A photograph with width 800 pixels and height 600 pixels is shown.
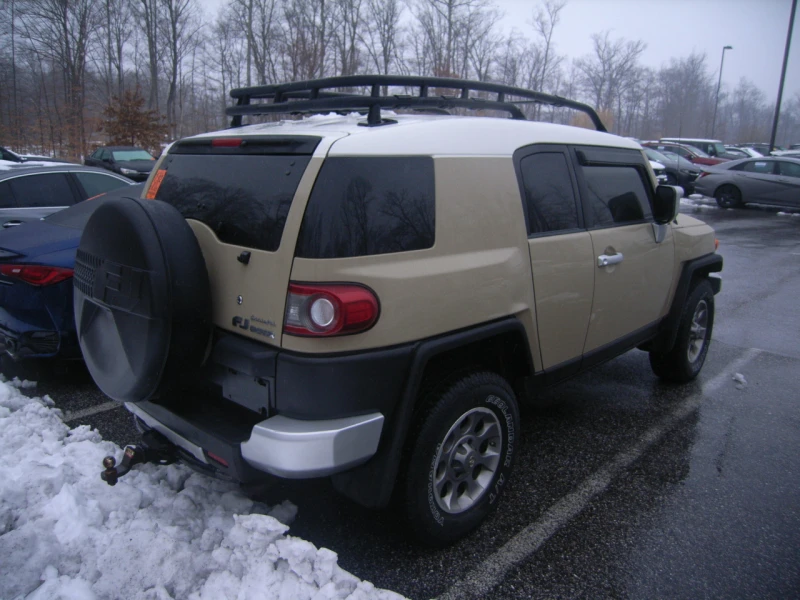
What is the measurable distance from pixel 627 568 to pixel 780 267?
31.4 ft

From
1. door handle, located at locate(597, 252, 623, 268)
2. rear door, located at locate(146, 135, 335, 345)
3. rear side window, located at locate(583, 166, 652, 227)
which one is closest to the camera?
rear door, located at locate(146, 135, 335, 345)

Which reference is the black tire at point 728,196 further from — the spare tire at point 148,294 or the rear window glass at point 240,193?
the spare tire at point 148,294

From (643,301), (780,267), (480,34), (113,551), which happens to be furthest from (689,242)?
(480,34)

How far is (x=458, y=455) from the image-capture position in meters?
2.87

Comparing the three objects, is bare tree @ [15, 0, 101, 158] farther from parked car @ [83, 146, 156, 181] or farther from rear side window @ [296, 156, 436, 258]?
rear side window @ [296, 156, 436, 258]

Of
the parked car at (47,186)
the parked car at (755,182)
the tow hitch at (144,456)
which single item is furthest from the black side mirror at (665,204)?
the parked car at (755,182)

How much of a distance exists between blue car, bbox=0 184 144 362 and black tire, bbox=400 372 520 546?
3.02 m

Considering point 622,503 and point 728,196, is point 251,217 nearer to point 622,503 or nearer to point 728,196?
point 622,503

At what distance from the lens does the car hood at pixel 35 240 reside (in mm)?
4340

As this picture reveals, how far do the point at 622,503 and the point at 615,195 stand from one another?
1875mm

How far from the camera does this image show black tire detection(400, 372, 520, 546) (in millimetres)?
2637

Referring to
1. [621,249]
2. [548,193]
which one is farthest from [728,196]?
[548,193]

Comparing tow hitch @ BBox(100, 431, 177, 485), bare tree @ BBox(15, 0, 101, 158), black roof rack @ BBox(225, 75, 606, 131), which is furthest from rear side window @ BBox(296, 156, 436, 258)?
bare tree @ BBox(15, 0, 101, 158)

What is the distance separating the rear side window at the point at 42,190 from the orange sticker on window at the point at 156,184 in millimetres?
4920
